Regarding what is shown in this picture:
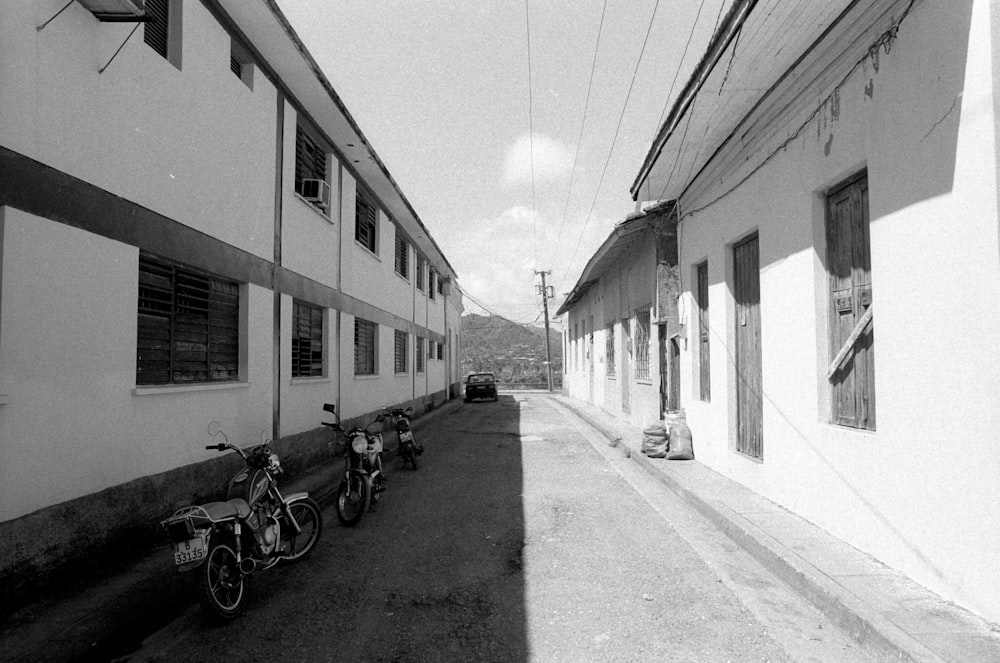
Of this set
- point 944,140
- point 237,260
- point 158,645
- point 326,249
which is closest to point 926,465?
point 944,140

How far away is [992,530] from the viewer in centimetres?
332

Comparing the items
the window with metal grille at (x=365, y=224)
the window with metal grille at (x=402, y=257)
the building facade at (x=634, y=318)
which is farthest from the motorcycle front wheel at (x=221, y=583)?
the window with metal grille at (x=402, y=257)

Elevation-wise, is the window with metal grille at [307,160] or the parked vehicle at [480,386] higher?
the window with metal grille at [307,160]

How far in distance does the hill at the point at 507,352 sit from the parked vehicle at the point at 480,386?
733 inches

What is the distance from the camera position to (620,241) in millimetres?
12844

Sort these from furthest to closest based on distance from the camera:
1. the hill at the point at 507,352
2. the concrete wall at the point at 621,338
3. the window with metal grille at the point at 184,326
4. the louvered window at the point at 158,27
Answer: the hill at the point at 507,352 < the concrete wall at the point at 621,338 < the louvered window at the point at 158,27 < the window with metal grille at the point at 184,326

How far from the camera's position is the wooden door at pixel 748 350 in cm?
706

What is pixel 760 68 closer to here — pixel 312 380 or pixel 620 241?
pixel 620 241

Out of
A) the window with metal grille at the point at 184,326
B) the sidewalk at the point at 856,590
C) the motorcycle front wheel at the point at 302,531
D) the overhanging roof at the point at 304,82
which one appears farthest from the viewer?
the overhanging roof at the point at 304,82

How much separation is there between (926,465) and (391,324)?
12.7 meters

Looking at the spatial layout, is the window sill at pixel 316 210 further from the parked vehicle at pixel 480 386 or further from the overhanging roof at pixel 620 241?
the parked vehicle at pixel 480 386

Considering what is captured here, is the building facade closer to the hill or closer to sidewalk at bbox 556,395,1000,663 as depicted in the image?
sidewalk at bbox 556,395,1000,663

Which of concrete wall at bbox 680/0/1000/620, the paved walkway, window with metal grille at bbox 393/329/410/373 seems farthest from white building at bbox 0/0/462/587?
window with metal grille at bbox 393/329/410/373

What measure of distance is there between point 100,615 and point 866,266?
597 cm
